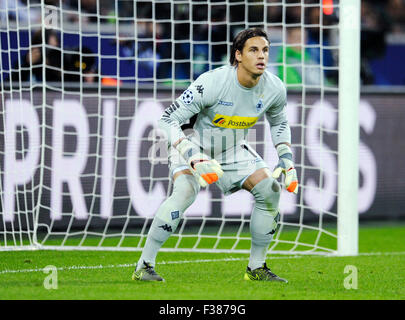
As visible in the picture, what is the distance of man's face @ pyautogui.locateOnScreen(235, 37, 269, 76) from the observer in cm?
625

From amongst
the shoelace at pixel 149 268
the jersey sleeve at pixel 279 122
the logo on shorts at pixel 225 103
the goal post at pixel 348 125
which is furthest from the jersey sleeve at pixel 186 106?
the goal post at pixel 348 125

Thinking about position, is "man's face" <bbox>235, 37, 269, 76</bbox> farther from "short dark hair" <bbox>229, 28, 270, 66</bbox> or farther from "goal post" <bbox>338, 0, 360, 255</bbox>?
"goal post" <bbox>338, 0, 360, 255</bbox>

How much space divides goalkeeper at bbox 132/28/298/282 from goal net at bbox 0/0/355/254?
227 centimetres

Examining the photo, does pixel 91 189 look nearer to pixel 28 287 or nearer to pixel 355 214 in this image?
pixel 355 214

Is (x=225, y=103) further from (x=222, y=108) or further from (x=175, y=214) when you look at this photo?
(x=175, y=214)

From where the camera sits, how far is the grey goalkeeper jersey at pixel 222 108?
20.3 ft

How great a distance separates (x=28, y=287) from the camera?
576 cm

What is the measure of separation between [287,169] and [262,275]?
0.75 meters

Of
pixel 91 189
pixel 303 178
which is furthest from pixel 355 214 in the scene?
pixel 91 189

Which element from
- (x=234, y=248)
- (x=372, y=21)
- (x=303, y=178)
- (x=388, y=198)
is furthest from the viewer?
(x=372, y=21)

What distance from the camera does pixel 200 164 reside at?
5914 mm

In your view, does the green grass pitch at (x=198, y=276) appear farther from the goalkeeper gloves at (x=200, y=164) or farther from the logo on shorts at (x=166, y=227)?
the goalkeeper gloves at (x=200, y=164)

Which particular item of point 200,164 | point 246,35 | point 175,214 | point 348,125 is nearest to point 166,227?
point 175,214

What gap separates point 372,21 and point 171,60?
553cm
